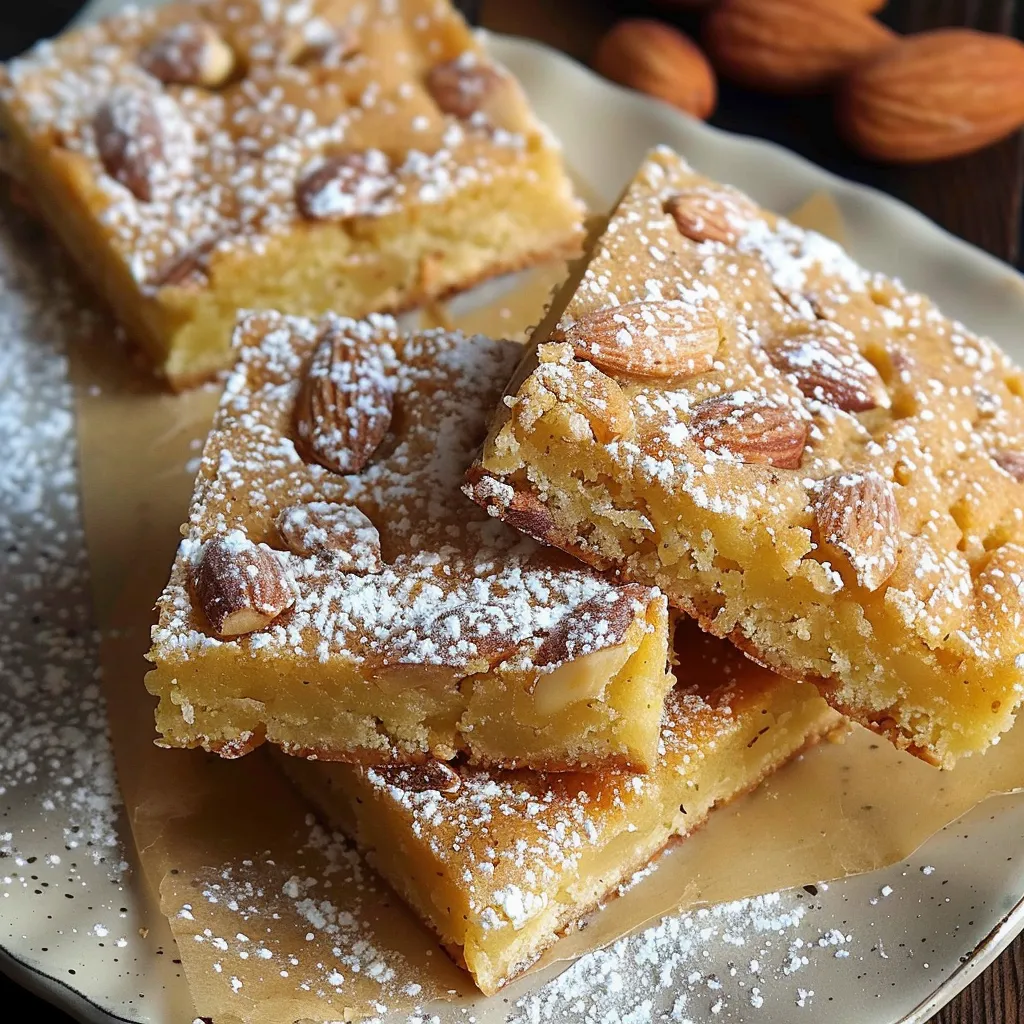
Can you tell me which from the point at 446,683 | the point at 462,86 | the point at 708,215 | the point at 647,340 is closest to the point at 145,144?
the point at 462,86

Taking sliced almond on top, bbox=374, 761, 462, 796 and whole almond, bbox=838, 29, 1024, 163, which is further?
whole almond, bbox=838, 29, 1024, 163

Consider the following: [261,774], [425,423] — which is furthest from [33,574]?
[425,423]

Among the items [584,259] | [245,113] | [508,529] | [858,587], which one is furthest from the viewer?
[245,113]

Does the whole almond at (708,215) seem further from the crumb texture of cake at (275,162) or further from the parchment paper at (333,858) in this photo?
the parchment paper at (333,858)

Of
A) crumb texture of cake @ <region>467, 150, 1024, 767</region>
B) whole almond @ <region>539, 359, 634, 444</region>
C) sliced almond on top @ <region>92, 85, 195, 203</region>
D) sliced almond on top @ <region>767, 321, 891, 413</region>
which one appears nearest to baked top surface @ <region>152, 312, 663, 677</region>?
crumb texture of cake @ <region>467, 150, 1024, 767</region>

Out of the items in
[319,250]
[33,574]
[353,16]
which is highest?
[353,16]

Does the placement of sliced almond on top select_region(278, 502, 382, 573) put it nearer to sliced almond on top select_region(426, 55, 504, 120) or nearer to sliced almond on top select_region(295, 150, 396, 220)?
sliced almond on top select_region(295, 150, 396, 220)

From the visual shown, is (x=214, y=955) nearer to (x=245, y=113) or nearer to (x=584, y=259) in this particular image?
(x=584, y=259)

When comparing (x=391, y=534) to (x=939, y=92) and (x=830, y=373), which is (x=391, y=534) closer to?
(x=830, y=373)
